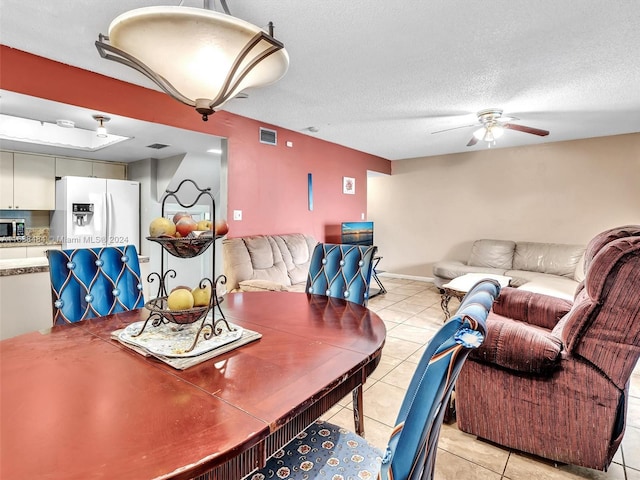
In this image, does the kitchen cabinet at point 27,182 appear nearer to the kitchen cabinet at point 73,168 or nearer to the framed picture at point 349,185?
the kitchen cabinet at point 73,168

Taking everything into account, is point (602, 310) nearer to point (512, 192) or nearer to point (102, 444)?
point (102, 444)

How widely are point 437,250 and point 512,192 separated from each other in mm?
1578

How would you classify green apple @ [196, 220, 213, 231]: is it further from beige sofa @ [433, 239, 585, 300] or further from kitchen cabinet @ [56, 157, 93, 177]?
kitchen cabinet @ [56, 157, 93, 177]

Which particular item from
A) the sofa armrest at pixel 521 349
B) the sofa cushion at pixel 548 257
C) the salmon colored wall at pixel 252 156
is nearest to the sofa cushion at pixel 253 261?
the salmon colored wall at pixel 252 156

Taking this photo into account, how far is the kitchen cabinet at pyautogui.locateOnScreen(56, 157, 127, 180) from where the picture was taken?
182 inches

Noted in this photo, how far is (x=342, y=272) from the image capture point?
6.77ft

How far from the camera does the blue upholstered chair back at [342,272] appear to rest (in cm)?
200

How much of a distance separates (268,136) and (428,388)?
390 cm

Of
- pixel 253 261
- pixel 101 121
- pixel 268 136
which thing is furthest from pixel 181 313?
pixel 268 136

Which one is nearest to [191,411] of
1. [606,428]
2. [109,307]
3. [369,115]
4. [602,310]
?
[109,307]

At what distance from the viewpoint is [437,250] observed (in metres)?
6.31

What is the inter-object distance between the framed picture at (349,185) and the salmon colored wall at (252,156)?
84 mm

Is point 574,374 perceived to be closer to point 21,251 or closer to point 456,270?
point 456,270

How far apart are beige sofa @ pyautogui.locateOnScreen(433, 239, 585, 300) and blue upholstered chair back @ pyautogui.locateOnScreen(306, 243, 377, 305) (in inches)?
123
